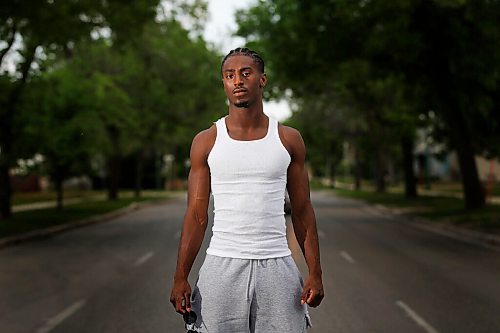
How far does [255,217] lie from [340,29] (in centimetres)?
2093

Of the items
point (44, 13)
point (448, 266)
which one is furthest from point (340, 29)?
point (448, 266)

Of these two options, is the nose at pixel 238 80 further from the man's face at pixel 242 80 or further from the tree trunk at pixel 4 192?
the tree trunk at pixel 4 192

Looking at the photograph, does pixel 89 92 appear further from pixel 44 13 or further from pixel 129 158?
pixel 129 158

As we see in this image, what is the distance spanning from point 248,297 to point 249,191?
18.1 inches

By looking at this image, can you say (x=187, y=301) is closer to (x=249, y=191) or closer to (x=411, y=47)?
(x=249, y=191)

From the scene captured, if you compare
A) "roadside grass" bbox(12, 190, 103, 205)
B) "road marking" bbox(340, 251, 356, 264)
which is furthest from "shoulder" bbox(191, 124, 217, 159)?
"roadside grass" bbox(12, 190, 103, 205)

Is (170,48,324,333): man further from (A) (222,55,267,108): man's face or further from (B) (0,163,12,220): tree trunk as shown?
(B) (0,163,12,220): tree trunk

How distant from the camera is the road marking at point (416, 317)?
7664 millimetres

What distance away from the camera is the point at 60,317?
27.7 feet

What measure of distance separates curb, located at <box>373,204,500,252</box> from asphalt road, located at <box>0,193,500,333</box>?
1.76 feet

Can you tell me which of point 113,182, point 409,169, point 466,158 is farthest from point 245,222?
point 113,182

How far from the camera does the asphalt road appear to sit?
26.4ft

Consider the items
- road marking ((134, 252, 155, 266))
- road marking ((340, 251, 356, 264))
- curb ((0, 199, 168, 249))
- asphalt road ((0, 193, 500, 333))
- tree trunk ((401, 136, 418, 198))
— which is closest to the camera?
asphalt road ((0, 193, 500, 333))

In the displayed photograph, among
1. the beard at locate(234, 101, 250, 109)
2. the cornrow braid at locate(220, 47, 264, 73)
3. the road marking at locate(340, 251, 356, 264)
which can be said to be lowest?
the road marking at locate(340, 251, 356, 264)
